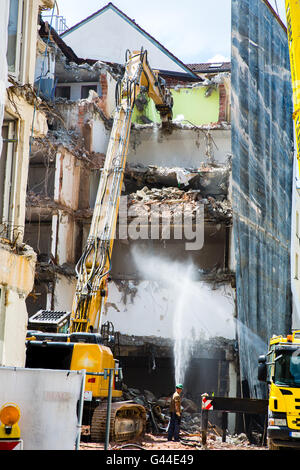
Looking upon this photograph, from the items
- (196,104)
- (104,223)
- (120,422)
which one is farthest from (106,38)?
(120,422)

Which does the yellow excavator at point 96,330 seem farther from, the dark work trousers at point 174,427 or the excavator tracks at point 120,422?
the dark work trousers at point 174,427

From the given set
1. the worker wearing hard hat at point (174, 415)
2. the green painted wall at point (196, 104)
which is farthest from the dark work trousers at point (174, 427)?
the green painted wall at point (196, 104)

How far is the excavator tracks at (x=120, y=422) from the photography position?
14305mm

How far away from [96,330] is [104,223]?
3.04 metres

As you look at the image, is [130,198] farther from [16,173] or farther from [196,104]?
[16,173]

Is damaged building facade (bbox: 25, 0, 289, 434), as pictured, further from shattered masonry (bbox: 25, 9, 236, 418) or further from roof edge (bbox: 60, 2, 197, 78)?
roof edge (bbox: 60, 2, 197, 78)

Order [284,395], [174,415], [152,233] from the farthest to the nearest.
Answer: [152,233]
[174,415]
[284,395]

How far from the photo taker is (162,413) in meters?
20.6

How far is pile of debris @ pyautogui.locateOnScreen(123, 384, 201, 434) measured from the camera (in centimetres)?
1861

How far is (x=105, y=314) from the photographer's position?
26016 millimetres

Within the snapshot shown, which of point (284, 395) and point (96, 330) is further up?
point (96, 330)

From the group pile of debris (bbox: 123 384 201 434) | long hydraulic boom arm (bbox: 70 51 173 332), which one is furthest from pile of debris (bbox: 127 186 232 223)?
pile of debris (bbox: 123 384 201 434)

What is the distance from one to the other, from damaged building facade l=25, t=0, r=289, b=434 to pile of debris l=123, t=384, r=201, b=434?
7.54 ft

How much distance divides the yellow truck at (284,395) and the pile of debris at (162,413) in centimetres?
659
